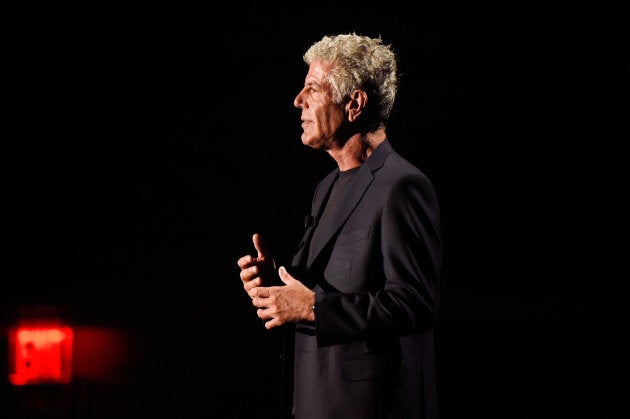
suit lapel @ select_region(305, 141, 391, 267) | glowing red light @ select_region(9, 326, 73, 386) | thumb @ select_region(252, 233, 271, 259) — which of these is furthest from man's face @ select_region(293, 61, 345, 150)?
glowing red light @ select_region(9, 326, 73, 386)

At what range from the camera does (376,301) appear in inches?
56.7

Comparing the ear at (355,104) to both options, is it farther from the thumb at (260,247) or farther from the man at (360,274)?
the thumb at (260,247)

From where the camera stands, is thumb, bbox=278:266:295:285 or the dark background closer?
thumb, bbox=278:266:295:285

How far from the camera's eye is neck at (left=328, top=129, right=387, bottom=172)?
5.92 ft

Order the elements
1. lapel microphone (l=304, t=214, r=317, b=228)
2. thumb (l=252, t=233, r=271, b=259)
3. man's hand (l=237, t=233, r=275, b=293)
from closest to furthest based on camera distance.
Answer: man's hand (l=237, t=233, r=275, b=293), thumb (l=252, t=233, r=271, b=259), lapel microphone (l=304, t=214, r=317, b=228)

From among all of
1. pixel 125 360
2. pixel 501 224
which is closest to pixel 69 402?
pixel 125 360

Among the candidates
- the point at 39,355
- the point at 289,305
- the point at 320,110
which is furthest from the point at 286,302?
the point at 39,355

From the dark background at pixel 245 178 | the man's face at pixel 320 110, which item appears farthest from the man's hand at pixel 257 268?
the dark background at pixel 245 178

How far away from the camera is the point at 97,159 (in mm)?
3453

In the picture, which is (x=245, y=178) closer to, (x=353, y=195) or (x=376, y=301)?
(x=353, y=195)

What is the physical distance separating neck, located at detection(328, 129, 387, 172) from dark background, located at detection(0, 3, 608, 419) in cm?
154

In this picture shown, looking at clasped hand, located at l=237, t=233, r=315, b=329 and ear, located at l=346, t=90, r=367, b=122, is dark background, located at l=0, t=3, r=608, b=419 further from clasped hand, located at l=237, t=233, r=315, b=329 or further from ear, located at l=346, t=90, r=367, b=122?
clasped hand, located at l=237, t=233, r=315, b=329

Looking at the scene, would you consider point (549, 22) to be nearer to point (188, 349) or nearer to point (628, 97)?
point (628, 97)

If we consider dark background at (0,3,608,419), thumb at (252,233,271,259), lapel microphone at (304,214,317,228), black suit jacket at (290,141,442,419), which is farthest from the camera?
dark background at (0,3,608,419)
